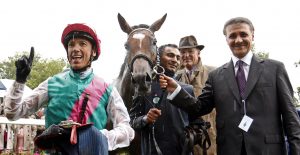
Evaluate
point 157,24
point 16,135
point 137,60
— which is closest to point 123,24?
point 157,24

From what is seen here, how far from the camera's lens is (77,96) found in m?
3.21

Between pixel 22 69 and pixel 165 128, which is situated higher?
pixel 22 69

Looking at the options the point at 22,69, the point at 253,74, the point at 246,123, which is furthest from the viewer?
the point at 253,74

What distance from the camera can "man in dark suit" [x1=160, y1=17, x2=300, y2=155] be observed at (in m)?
3.59

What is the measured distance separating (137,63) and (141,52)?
0.94 feet

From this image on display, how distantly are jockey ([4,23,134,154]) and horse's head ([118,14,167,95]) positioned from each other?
1.35 meters

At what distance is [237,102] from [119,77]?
2.68 metres

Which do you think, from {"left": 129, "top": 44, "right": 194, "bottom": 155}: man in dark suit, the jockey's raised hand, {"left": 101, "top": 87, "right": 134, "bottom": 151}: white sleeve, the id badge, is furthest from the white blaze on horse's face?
the jockey's raised hand

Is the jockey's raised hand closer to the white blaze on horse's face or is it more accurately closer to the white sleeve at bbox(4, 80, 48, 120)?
the white sleeve at bbox(4, 80, 48, 120)

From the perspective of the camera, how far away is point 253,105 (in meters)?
3.67

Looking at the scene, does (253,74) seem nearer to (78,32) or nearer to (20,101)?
(78,32)

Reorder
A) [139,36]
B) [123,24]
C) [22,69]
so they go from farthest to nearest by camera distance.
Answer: [123,24] < [139,36] < [22,69]

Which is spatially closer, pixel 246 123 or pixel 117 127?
pixel 117 127

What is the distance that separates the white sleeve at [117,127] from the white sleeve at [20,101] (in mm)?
549
